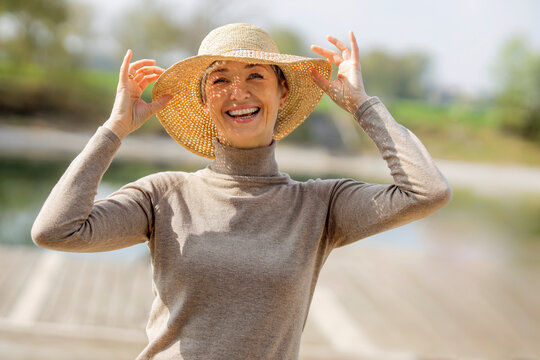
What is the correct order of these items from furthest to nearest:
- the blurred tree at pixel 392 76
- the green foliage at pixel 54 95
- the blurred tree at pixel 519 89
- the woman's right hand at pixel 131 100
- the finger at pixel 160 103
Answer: the blurred tree at pixel 392 76 → the blurred tree at pixel 519 89 → the green foliage at pixel 54 95 → the finger at pixel 160 103 → the woman's right hand at pixel 131 100

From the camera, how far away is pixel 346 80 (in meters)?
1.21

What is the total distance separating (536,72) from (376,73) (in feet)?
20.7

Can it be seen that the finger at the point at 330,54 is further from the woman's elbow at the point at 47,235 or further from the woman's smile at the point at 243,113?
the woman's elbow at the point at 47,235

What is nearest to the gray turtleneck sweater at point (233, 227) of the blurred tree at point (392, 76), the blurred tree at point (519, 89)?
the blurred tree at point (392, 76)

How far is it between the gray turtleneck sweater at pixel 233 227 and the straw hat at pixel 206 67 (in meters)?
0.18

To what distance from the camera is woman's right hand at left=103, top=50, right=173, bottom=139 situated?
1118 mm

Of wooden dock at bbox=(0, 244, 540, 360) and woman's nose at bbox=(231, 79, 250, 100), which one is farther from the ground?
woman's nose at bbox=(231, 79, 250, 100)

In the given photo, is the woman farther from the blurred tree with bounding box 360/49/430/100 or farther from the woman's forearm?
the blurred tree with bounding box 360/49/430/100

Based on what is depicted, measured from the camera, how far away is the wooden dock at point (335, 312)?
2.98 m

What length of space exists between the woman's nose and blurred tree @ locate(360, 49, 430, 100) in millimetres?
21673

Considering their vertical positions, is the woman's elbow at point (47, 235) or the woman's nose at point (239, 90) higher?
the woman's nose at point (239, 90)

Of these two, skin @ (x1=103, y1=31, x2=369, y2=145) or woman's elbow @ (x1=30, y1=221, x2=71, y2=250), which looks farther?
skin @ (x1=103, y1=31, x2=369, y2=145)

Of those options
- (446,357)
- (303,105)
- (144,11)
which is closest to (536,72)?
(144,11)

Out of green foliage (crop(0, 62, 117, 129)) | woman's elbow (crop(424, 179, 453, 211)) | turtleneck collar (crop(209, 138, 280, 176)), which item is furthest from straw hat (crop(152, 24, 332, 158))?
green foliage (crop(0, 62, 117, 129))
